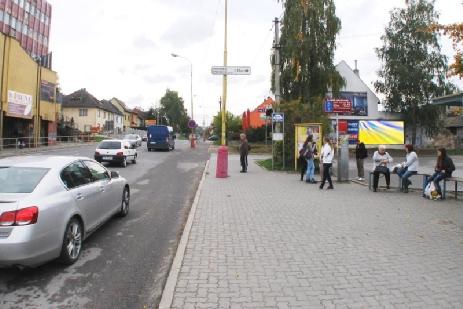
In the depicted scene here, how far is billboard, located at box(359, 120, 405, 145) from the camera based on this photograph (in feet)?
125

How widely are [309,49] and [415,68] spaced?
1419 cm

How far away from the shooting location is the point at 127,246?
680 cm

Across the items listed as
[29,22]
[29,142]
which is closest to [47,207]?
[29,142]

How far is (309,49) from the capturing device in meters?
29.5

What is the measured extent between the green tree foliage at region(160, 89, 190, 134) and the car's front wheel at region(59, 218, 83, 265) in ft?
422

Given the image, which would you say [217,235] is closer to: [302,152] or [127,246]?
[127,246]

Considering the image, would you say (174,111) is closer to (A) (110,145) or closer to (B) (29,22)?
(B) (29,22)

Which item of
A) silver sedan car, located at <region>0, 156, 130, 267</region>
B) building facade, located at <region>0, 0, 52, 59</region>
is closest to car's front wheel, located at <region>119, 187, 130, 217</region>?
silver sedan car, located at <region>0, 156, 130, 267</region>

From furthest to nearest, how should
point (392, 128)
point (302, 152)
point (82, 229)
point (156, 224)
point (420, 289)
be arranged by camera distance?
point (392, 128), point (302, 152), point (156, 224), point (82, 229), point (420, 289)

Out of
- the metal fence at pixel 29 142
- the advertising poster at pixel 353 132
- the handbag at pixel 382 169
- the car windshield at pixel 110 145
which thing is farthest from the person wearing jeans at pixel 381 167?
the metal fence at pixel 29 142

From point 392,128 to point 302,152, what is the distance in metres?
26.2

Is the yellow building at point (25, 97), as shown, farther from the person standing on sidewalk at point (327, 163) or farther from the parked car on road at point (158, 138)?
the person standing on sidewalk at point (327, 163)

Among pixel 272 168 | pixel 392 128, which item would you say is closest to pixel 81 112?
pixel 392 128

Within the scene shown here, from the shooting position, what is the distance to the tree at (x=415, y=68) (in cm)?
3844
